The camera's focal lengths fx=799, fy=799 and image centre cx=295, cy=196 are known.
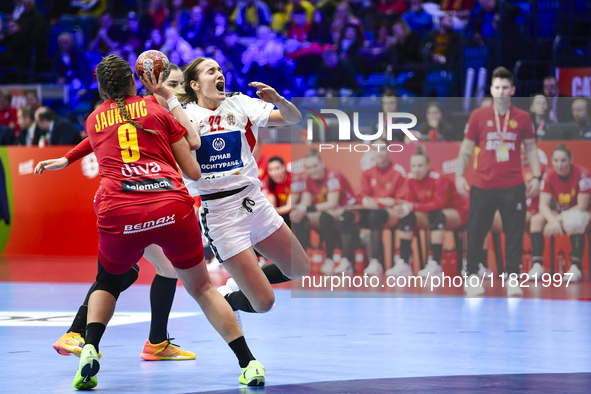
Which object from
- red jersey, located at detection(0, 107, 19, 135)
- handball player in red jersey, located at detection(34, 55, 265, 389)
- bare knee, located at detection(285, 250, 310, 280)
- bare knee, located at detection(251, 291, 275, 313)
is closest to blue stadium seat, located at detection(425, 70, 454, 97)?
red jersey, located at detection(0, 107, 19, 135)

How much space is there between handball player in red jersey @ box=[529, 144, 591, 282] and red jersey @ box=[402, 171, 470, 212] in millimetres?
771

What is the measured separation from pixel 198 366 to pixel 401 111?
4.96 m

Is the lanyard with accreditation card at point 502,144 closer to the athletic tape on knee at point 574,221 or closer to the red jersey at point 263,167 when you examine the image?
the athletic tape on knee at point 574,221

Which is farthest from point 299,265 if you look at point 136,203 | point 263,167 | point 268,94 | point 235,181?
point 263,167

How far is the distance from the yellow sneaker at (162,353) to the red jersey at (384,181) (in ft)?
12.6

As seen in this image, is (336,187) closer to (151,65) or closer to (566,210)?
(566,210)

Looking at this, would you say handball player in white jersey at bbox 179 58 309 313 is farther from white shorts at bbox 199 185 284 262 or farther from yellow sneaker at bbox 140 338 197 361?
yellow sneaker at bbox 140 338 197 361

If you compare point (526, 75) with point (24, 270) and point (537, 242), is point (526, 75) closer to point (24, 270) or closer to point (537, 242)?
point (537, 242)

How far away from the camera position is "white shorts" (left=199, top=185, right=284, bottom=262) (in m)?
4.73

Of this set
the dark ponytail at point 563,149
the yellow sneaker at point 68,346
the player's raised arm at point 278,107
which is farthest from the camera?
the dark ponytail at point 563,149

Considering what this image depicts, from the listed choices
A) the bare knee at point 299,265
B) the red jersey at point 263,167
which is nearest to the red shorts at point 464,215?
the red jersey at point 263,167

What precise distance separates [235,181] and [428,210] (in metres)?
4.00

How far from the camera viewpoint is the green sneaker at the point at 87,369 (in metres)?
3.96

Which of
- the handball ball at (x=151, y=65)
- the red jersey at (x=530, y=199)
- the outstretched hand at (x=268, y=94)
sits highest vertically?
the handball ball at (x=151, y=65)
